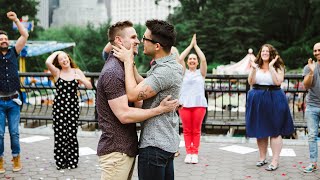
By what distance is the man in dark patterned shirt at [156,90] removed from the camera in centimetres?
283

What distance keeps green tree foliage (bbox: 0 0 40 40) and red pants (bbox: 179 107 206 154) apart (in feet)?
119

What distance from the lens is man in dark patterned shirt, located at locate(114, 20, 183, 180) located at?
9.27 ft

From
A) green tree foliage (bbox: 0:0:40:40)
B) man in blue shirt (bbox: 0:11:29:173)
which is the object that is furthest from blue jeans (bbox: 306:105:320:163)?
green tree foliage (bbox: 0:0:40:40)

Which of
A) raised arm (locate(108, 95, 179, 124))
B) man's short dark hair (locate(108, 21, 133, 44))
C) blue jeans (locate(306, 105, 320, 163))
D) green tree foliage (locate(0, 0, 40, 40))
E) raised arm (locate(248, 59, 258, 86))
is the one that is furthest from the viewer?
green tree foliage (locate(0, 0, 40, 40))

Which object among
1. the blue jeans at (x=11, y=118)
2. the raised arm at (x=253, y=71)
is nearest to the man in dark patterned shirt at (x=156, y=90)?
the raised arm at (x=253, y=71)

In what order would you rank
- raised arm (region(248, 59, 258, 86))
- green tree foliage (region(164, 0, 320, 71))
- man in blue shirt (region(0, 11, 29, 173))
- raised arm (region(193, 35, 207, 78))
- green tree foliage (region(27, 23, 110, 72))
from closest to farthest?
man in blue shirt (region(0, 11, 29, 173)) < raised arm (region(248, 59, 258, 86)) < raised arm (region(193, 35, 207, 78)) < green tree foliage (region(164, 0, 320, 71)) < green tree foliage (region(27, 23, 110, 72))

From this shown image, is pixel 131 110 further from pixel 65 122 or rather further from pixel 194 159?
pixel 194 159

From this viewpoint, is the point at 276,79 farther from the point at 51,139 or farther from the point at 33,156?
the point at 51,139

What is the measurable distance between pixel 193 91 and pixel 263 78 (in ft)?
3.74

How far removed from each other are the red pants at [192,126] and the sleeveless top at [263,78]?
1044mm

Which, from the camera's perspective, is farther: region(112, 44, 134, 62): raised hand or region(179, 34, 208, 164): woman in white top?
region(179, 34, 208, 164): woman in white top

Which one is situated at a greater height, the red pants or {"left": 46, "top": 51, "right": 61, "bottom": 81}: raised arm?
{"left": 46, "top": 51, "right": 61, "bottom": 81}: raised arm

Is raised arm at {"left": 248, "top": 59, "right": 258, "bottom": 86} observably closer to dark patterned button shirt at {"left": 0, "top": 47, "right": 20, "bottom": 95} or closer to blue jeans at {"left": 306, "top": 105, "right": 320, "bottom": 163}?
blue jeans at {"left": 306, "top": 105, "right": 320, "bottom": 163}

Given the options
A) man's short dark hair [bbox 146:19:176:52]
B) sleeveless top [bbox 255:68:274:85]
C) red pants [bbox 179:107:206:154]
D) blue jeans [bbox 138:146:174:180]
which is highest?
man's short dark hair [bbox 146:19:176:52]
